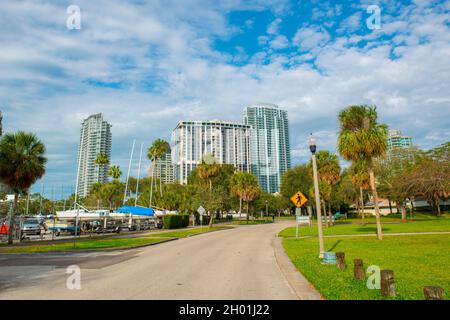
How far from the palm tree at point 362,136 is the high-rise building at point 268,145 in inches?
5632

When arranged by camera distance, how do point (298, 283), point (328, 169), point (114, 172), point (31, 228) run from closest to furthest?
point (298, 283), point (31, 228), point (328, 169), point (114, 172)

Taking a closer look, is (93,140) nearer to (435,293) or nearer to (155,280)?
(155,280)

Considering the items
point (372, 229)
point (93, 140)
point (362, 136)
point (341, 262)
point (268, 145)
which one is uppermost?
point (268, 145)

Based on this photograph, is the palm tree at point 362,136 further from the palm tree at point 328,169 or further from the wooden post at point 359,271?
the palm tree at point 328,169

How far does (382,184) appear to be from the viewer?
63375 millimetres

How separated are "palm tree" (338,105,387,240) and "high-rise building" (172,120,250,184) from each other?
4051 inches

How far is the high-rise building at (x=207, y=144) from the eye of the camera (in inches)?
5256

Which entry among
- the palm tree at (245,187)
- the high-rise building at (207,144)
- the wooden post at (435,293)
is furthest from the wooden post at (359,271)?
the high-rise building at (207,144)

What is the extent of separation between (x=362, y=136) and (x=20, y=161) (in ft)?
80.5

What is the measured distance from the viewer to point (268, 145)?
579 ft

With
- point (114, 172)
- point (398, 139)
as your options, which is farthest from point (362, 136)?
point (398, 139)
